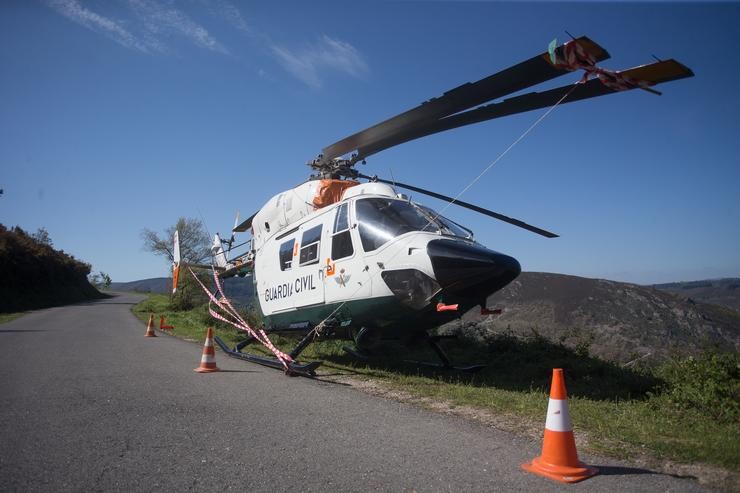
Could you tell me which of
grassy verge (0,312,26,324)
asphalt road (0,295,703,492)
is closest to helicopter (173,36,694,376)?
asphalt road (0,295,703,492)

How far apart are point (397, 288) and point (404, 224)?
40.4 inches

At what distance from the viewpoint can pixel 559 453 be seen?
3.16m

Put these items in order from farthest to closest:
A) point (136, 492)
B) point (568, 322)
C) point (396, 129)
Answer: point (568, 322) < point (396, 129) < point (136, 492)

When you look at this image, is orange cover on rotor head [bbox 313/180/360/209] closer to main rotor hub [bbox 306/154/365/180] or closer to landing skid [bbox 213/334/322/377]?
main rotor hub [bbox 306/154/365/180]

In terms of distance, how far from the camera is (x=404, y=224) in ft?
21.5

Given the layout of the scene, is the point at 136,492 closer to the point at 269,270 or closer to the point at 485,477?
the point at 485,477

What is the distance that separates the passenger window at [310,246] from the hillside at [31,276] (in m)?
28.6

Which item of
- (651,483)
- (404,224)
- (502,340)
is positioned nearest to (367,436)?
(651,483)

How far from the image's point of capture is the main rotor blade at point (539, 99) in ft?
11.7

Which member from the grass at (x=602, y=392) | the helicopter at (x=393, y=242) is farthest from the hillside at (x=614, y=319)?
the helicopter at (x=393, y=242)

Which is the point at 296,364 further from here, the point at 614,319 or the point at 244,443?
the point at 614,319

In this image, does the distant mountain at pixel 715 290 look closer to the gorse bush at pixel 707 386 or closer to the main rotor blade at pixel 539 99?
the gorse bush at pixel 707 386

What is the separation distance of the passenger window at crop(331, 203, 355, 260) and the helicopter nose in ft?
5.29

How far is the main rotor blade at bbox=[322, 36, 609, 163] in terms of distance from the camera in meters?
3.93
